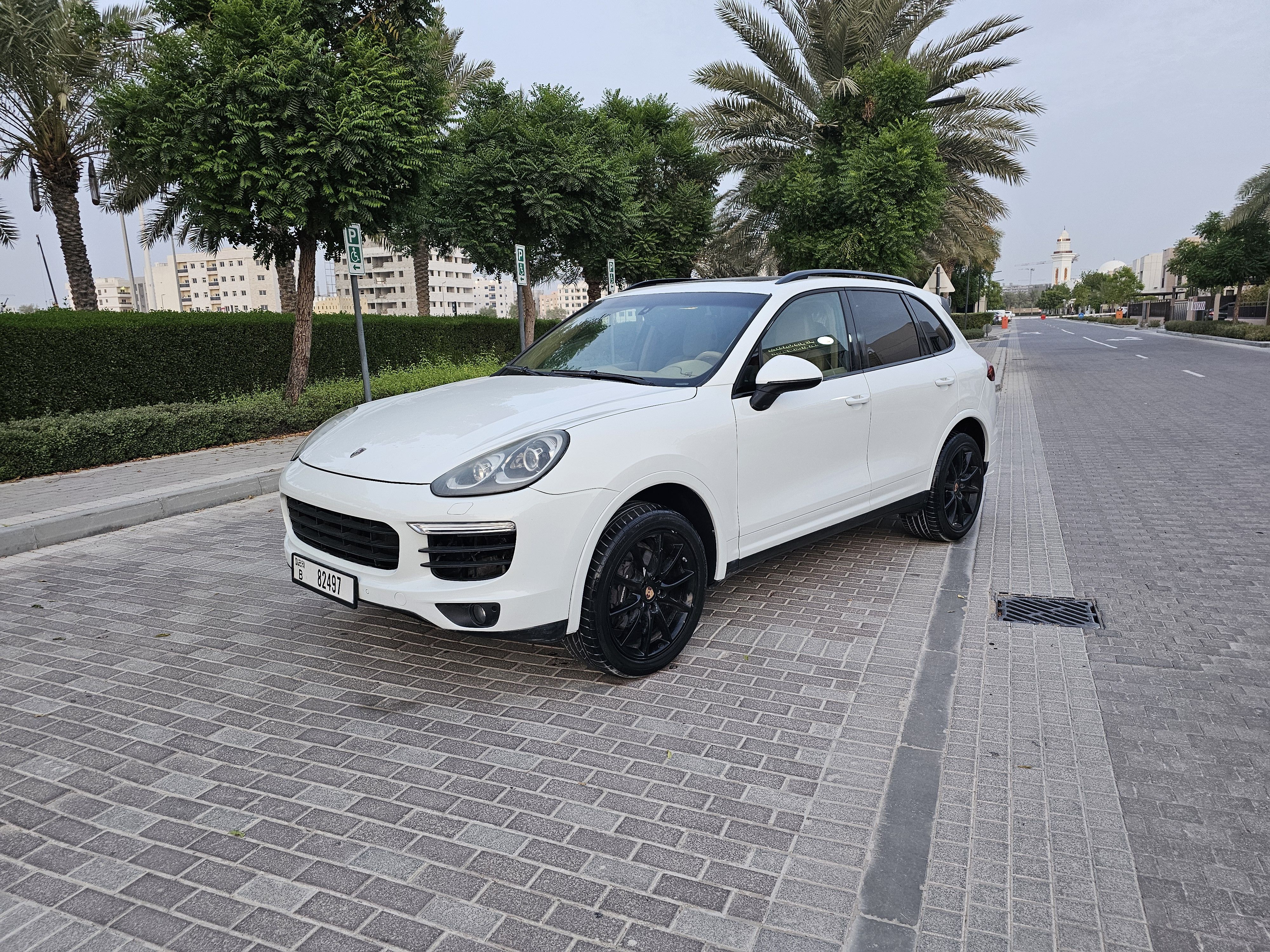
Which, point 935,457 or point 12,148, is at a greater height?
point 12,148

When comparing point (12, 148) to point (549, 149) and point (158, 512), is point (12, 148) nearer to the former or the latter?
point (549, 149)

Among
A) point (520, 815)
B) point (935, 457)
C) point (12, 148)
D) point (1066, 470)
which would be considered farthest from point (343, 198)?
point (12, 148)

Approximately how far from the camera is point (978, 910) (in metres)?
2.33

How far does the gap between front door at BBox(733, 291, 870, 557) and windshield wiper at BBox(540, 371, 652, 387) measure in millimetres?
475

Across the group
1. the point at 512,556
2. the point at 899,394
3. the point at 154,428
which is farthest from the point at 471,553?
the point at 154,428

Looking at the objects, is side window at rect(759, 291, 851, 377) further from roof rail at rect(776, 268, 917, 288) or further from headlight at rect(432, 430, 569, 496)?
headlight at rect(432, 430, 569, 496)

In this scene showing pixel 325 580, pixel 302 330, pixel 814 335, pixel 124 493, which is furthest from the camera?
pixel 302 330

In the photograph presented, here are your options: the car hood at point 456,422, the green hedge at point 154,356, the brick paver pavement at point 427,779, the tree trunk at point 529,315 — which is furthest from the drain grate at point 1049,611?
the tree trunk at point 529,315

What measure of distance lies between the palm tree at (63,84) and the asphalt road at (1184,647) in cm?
1710

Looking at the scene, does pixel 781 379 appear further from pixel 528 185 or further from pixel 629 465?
pixel 528 185

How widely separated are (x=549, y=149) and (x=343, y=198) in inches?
200

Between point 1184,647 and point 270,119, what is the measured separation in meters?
10.6

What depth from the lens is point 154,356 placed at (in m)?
11.7

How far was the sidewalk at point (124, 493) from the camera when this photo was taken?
6.56m
